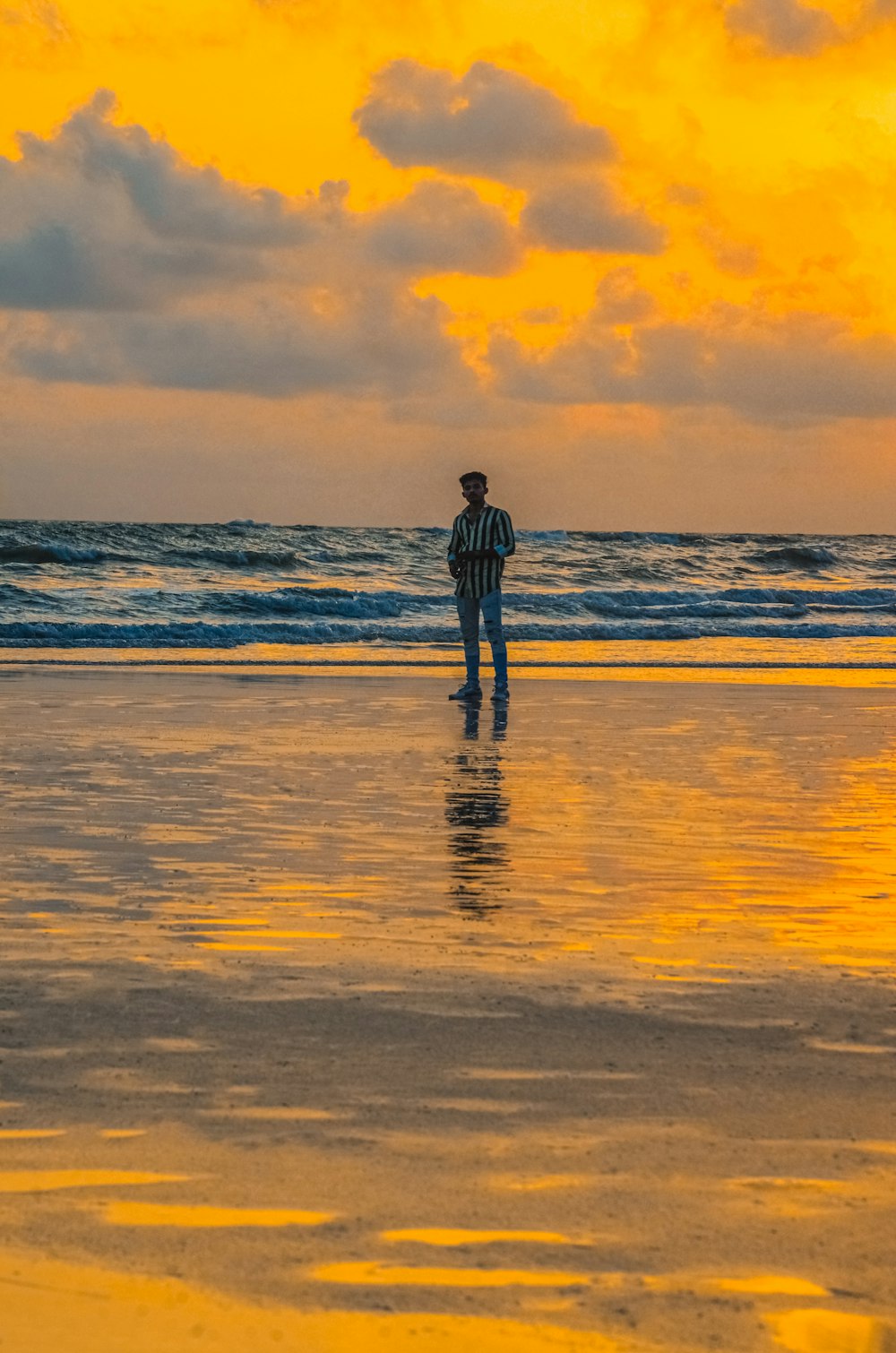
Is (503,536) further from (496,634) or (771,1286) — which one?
(771,1286)

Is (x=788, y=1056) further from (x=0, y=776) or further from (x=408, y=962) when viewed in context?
(x=0, y=776)

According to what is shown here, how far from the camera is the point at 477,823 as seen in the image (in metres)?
6.93

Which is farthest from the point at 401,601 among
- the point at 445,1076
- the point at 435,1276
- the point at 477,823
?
the point at 435,1276

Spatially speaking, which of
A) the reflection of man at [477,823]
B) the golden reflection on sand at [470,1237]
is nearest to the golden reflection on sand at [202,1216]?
the golden reflection on sand at [470,1237]

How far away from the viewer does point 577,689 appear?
49.5 feet

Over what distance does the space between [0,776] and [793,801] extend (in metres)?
4.09

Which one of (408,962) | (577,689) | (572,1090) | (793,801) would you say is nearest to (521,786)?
(793,801)

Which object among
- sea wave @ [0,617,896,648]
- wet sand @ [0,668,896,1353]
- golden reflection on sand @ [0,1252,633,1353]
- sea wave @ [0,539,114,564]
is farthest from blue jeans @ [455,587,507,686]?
sea wave @ [0,539,114,564]

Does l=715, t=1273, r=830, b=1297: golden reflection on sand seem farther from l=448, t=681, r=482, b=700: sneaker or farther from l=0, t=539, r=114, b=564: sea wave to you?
l=0, t=539, r=114, b=564: sea wave

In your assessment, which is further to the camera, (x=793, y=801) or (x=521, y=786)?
(x=521, y=786)

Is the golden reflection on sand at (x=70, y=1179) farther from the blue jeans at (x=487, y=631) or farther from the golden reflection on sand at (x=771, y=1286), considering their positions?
the blue jeans at (x=487, y=631)

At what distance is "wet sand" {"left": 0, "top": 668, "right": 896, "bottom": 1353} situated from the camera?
2.22 m

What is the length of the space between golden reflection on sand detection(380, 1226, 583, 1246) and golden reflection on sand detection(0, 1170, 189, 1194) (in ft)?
1.45

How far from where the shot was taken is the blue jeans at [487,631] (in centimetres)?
1338
